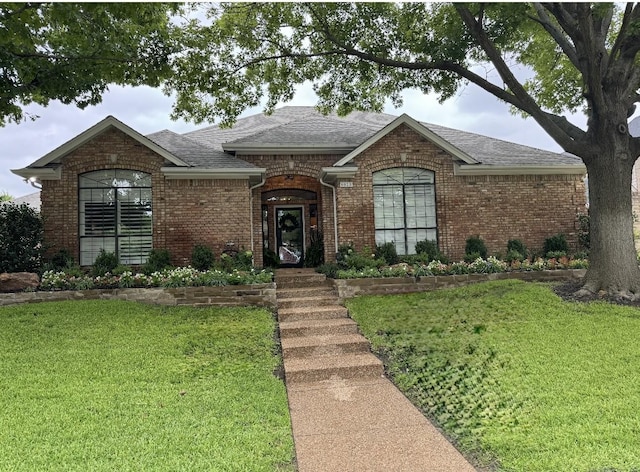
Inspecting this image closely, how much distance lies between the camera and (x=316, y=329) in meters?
7.24

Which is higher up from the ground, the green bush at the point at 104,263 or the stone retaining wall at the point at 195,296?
the green bush at the point at 104,263

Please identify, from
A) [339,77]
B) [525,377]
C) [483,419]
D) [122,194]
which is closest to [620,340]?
[525,377]

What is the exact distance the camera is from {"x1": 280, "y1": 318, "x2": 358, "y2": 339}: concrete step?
7.14 m

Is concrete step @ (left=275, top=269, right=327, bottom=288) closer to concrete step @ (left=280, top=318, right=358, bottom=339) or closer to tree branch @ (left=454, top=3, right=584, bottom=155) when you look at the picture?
concrete step @ (left=280, top=318, right=358, bottom=339)

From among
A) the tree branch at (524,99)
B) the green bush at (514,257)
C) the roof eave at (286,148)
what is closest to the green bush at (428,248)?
the green bush at (514,257)

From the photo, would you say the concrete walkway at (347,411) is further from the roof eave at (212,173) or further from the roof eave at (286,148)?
the roof eave at (286,148)

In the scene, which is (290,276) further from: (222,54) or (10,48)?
(10,48)

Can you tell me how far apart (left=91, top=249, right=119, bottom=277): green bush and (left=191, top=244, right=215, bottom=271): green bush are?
2.02 metres

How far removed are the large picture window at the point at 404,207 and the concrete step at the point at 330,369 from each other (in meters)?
6.68

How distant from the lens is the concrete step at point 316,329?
714 cm

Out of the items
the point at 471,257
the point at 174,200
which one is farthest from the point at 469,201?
the point at 174,200

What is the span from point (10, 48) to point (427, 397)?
1024 centimetres

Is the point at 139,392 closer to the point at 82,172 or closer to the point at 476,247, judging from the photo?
the point at 82,172

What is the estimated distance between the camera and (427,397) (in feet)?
15.9
